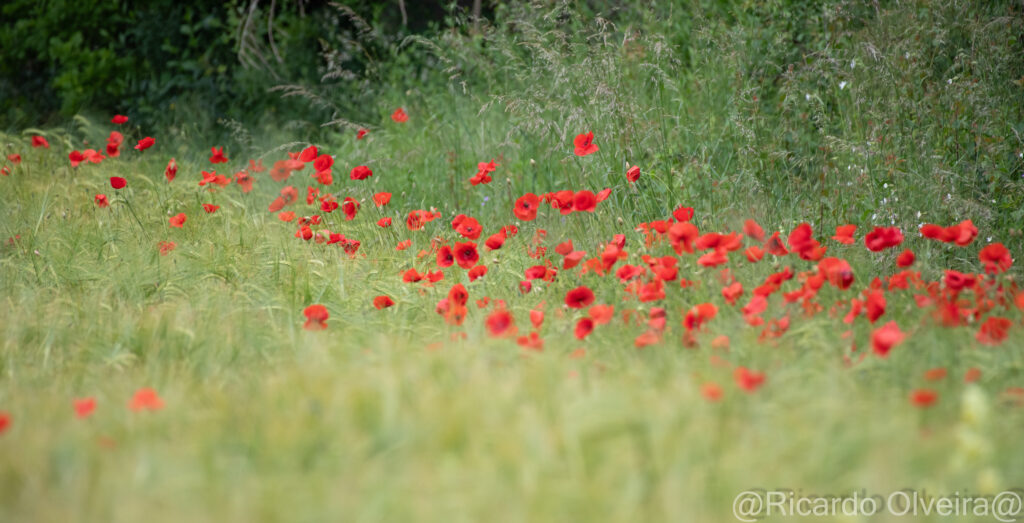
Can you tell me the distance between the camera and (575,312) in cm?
248

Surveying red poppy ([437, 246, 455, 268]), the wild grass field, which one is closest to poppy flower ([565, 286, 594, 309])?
the wild grass field

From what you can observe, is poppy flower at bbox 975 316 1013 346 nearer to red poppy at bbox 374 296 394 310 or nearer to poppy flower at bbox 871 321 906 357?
poppy flower at bbox 871 321 906 357

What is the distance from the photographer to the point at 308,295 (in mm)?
2660

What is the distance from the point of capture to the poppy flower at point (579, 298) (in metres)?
2.24

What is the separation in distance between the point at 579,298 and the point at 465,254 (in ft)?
1.41

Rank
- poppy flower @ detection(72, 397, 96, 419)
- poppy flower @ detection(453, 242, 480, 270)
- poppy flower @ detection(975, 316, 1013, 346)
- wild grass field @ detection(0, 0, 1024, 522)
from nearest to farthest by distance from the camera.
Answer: wild grass field @ detection(0, 0, 1024, 522) < poppy flower @ detection(72, 397, 96, 419) < poppy flower @ detection(975, 316, 1013, 346) < poppy flower @ detection(453, 242, 480, 270)

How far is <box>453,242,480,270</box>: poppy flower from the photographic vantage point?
8.13 ft

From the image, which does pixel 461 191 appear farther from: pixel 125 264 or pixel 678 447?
pixel 678 447

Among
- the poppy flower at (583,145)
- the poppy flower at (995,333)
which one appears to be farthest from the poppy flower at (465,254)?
the poppy flower at (995,333)

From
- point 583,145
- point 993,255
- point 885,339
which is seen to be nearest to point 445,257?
point 583,145

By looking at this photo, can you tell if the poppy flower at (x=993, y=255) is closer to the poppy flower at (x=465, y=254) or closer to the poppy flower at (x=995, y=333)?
the poppy flower at (x=995, y=333)

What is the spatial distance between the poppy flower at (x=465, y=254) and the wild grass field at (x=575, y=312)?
2cm

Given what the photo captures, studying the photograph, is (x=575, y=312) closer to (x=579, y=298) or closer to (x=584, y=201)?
(x=579, y=298)

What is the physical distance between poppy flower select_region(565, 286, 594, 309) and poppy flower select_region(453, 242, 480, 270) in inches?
15.7
